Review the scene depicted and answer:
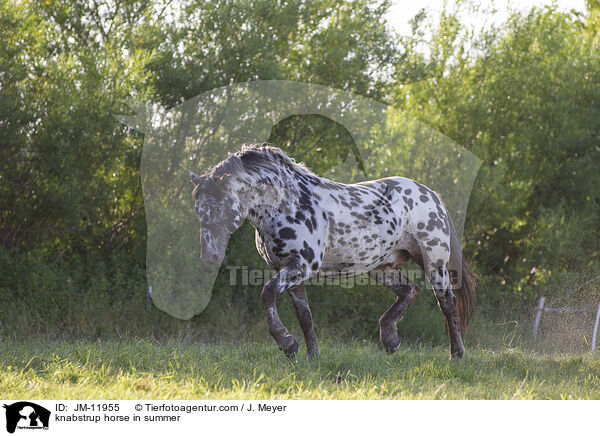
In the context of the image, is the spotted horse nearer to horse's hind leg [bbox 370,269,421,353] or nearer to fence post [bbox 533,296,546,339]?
horse's hind leg [bbox 370,269,421,353]

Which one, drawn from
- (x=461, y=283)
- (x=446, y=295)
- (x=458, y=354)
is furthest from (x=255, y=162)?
(x=458, y=354)

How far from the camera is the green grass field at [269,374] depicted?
3920 millimetres

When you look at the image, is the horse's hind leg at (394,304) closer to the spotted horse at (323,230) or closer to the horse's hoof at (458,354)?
the spotted horse at (323,230)

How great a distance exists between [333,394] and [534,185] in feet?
22.5

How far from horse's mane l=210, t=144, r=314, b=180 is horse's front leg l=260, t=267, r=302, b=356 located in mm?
870

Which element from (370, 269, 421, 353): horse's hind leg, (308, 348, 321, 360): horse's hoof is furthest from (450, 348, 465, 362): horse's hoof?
(308, 348, 321, 360): horse's hoof

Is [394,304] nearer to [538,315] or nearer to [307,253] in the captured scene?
[307,253]

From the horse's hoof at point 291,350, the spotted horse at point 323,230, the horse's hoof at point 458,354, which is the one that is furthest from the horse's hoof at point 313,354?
the horse's hoof at point 458,354

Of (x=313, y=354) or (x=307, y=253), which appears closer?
(x=307, y=253)

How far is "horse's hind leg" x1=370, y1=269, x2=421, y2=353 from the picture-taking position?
227 inches

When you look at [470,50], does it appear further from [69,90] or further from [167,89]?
[69,90]

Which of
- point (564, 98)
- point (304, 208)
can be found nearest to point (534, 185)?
point (564, 98)
